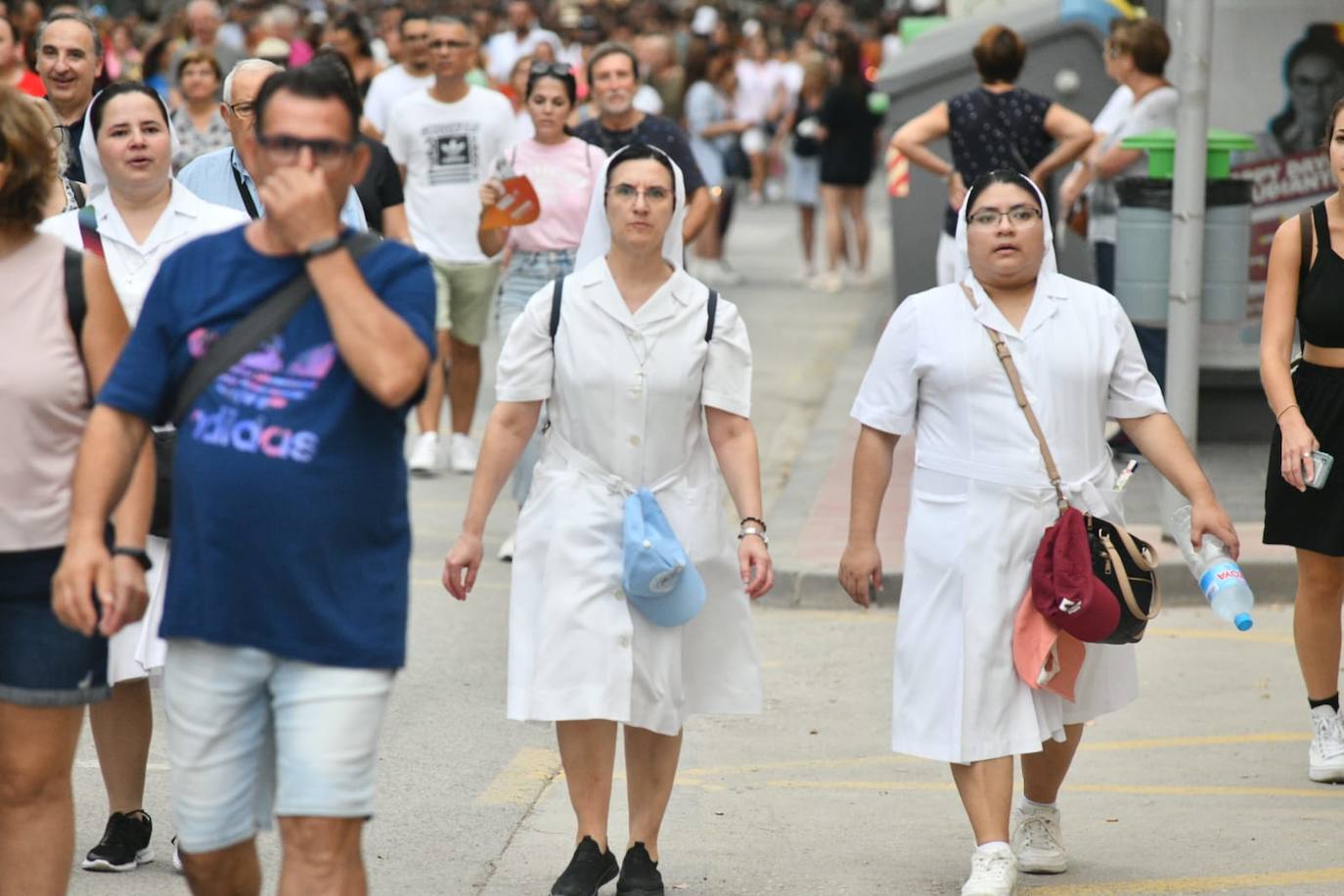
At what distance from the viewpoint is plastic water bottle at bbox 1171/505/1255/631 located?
5402 millimetres

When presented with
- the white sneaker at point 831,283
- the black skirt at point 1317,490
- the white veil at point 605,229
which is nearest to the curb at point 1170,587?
the black skirt at point 1317,490

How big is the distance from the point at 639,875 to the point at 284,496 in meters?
1.89

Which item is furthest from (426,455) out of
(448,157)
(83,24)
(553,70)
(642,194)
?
(642,194)

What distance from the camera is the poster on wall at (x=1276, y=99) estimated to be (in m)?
11.7

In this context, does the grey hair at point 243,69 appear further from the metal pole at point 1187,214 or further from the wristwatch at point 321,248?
the metal pole at point 1187,214

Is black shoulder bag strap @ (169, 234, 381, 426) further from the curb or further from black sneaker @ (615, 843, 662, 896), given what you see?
the curb

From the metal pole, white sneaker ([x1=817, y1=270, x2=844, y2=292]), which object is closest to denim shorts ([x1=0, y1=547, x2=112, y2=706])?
the metal pole

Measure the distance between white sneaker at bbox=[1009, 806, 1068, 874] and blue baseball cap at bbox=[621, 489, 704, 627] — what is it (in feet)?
3.50

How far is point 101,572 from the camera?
155 inches

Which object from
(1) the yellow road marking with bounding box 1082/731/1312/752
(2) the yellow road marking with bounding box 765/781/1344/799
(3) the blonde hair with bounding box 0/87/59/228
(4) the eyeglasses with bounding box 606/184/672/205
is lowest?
(1) the yellow road marking with bounding box 1082/731/1312/752

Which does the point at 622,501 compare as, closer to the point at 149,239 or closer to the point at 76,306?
the point at 149,239

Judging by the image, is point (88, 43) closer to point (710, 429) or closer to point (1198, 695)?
point (710, 429)

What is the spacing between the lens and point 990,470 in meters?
5.37

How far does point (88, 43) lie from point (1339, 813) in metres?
4.70
